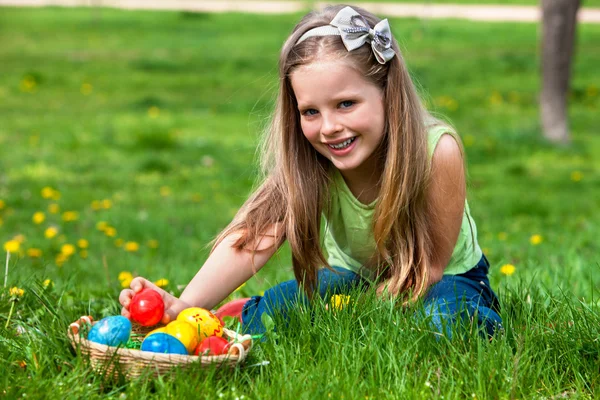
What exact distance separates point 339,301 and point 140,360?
2.35ft

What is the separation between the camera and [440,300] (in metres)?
2.78

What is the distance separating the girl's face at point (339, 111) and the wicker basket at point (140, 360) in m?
0.79

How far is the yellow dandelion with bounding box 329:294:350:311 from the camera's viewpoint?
8.51ft

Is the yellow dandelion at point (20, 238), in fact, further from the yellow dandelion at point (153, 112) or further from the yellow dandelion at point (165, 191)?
the yellow dandelion at point (153, 112)

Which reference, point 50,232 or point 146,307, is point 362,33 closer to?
point 146,307

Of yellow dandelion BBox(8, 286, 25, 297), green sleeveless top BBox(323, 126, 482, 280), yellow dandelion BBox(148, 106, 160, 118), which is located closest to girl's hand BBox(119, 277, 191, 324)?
yellow dandelion BBox(8, 286, 25, 297)

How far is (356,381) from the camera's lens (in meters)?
2.20

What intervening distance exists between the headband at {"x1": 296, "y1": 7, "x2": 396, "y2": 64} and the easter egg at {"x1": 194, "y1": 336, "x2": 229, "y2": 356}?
992 millimetres

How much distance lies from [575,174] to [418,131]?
479 centimetres

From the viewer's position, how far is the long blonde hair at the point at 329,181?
2.78 meters

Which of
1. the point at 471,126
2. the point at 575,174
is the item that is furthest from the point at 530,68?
the point at 575,174

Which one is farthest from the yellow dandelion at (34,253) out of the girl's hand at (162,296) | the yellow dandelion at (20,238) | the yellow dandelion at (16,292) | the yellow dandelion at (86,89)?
the yellow dandelion at (86,89)

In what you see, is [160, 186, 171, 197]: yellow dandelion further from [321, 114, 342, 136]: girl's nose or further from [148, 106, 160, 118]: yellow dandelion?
[321, 114, 342, 136]: girl's nose

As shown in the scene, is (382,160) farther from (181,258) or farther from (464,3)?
(464,3)
